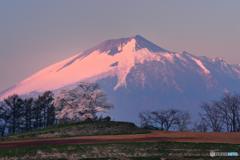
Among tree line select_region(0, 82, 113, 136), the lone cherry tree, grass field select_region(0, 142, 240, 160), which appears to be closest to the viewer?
grass field select_region(0, 142, 240, 160)

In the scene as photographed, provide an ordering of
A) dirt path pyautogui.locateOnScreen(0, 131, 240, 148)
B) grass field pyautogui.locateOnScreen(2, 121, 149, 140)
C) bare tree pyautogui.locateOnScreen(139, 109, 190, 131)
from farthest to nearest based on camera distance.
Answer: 1. bare tree pyautogui.locateOnScreen(139, 109, 190, 131)
2. grass field pyautogui.locateOnScreen(2, 121, 149, 140)
3. dirt path pyautogui.locateOnScreen(0, 131, 240, 148)

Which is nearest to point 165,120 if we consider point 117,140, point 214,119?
point 214,119

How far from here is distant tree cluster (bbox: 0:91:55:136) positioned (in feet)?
435

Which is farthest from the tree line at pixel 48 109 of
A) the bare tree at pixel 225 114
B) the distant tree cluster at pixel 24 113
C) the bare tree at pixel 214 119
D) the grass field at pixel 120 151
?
the grass field at pixel 120 151

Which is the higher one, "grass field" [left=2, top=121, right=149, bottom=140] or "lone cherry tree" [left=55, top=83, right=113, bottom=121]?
"lone cherry tree" [left=55, top=83, right=113, bottom=121]

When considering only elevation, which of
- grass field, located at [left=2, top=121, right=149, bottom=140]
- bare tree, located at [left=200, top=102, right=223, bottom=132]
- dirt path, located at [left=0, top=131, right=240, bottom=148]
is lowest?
dirt path, located at [left=0, top=131, right=240, bottom=148]

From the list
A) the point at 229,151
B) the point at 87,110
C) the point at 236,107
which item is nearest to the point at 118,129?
the point at 229,151

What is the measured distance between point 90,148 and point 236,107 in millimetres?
99896

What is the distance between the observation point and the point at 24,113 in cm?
13350

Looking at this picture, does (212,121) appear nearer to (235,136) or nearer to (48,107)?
(48,107)

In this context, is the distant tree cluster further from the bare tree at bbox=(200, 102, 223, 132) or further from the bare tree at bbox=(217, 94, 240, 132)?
the bare tree at bbox=(217, 94, 240, 132)

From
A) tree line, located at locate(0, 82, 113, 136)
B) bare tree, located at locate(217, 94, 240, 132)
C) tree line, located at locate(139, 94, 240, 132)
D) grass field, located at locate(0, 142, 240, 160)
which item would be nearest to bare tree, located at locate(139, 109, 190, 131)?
tree line, located at locate(139, 94, 240, 132)

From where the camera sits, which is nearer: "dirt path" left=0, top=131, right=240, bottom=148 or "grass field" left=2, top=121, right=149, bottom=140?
"dirt path" left=0, top=131, right=240, bottom=148

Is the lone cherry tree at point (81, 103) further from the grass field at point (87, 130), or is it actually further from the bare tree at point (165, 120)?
the grass field at point (87, 130)
